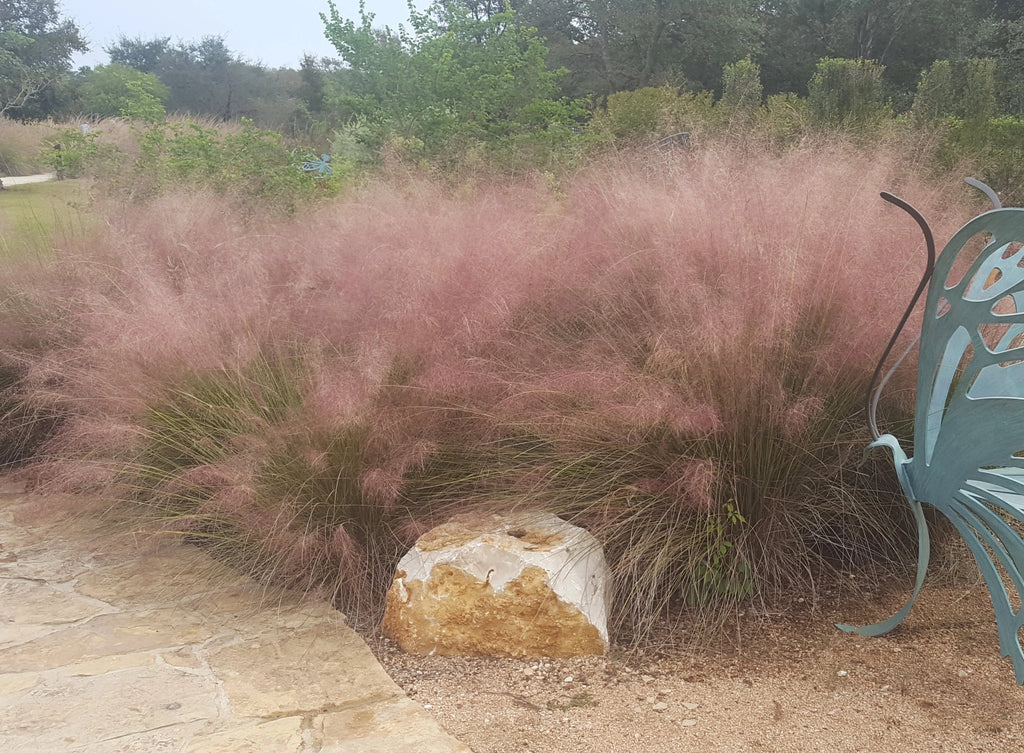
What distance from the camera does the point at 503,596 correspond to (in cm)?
237

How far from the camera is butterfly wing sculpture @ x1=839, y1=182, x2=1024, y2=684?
179 centimetres

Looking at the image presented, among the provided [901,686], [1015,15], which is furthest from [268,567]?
[1015,15]

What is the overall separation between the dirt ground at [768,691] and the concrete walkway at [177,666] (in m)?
0.17

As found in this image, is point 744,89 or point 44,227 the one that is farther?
point 744,89

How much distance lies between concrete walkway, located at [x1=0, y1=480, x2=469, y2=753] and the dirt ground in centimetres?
17

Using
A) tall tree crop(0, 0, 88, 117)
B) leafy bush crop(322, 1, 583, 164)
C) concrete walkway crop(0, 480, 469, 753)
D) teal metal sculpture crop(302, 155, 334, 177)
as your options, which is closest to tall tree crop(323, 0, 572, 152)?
leafy bush crop(322, 1, 583, 164)

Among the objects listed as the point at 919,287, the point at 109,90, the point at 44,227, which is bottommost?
the point at 919,287

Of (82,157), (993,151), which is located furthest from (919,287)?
(82,157)

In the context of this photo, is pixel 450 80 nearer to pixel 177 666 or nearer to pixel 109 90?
pixel 177 666

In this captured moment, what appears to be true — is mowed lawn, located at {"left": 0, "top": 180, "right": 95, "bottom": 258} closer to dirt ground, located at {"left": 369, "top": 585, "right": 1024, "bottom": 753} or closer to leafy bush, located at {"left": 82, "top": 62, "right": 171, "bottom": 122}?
dirt ground, located at {"left": 369, "top": 585, "right": 1024, "bottom": 753}

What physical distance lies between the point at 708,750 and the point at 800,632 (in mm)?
631

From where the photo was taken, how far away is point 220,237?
14.0 ft

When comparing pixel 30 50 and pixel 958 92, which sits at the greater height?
pixel 30 50

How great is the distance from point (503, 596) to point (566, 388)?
2.06ft
